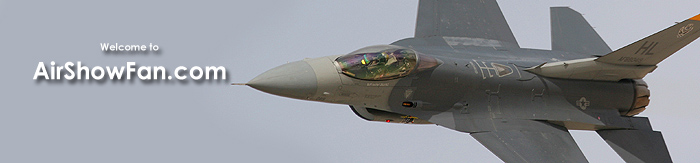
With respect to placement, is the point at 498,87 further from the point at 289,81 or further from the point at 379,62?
the point at 289,81

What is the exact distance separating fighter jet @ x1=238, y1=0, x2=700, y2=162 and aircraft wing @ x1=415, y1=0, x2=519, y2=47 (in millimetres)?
30

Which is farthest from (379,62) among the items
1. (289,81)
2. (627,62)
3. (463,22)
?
(627,62)

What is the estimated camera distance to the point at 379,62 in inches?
663

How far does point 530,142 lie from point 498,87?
1094mm

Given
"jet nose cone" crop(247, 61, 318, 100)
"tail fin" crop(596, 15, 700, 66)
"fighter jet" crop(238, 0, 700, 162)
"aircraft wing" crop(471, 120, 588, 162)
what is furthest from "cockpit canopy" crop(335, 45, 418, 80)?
"tail fin" crop(596, 15, 700, 66)

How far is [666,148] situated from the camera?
60.9ft

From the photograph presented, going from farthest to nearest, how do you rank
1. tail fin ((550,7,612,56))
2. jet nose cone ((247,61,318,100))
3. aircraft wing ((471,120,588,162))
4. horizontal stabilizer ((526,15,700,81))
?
1. tail fin ((550,7,612,56))
2. horizontal stabilizer ((526,15,700,81))
3. aircraft wing ((471,120,588,162))
4. jet nose cone ((247,61,318,100))

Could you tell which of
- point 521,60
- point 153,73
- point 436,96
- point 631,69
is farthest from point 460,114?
Answer: point 153,73

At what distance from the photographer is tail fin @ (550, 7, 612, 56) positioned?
20.8m

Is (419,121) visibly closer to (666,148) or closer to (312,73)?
(312,73)

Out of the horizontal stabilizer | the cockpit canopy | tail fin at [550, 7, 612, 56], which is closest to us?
the cockpit canopy

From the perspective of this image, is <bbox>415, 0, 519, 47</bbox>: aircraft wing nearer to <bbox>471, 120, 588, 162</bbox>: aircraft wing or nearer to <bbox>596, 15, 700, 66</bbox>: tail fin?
<bbox>471, 120, 588, 162</bbox>: aircraft wing

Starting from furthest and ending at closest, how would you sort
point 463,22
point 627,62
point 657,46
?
point 463,22
point 627,62
point 657,46

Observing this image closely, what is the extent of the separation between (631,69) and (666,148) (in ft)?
4.79
